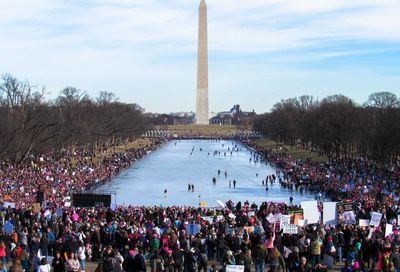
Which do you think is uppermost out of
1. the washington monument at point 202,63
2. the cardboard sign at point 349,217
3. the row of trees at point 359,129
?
the washington monument at point 202,63

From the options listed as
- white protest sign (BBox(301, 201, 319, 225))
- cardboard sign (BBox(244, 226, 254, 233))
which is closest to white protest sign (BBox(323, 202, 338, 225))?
white protest sign (BBox(301, 201, 319, 225))

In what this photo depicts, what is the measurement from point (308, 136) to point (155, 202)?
1962 inches

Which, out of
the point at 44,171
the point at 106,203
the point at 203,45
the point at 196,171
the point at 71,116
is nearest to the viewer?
the point at 106,203

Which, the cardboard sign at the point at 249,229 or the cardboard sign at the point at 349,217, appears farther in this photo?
the cardboard sign at the point at 349,217

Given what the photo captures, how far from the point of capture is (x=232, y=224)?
782 inches

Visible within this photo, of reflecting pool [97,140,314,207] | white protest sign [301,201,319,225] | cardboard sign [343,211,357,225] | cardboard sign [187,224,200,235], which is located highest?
white protest sign [301,201,319,225]

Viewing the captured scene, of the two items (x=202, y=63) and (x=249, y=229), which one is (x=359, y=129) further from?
(x=202, y=63)

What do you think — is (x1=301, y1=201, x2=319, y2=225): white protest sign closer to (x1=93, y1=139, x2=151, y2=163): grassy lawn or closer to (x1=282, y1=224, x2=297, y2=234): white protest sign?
(x1=282, y1=224, x2=297, y2=234): white protest sign

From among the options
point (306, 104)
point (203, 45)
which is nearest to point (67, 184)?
point (203, 45)

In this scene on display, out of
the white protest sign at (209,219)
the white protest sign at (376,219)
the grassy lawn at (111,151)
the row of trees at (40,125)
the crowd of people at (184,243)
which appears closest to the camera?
the crowd of people at (184,243)

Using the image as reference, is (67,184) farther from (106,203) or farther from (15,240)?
(15,240)

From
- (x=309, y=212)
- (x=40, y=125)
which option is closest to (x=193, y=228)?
(x=309, y=212)

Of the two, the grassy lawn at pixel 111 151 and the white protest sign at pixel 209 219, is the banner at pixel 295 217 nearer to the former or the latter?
the white protest sign at pixel 209 219

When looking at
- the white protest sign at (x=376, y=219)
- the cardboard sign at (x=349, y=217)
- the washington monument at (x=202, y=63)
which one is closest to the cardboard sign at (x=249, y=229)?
the cardboard sign at (x=349, y=217)
